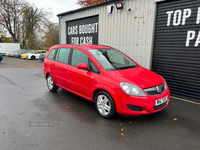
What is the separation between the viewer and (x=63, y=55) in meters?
5.11

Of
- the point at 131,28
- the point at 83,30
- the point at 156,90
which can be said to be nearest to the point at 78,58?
the point at 156,90

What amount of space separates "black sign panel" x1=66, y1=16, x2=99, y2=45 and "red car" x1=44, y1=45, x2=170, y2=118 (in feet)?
13.4

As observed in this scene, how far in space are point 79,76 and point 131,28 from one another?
3.91m

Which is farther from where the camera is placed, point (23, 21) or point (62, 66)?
point (23, 21)

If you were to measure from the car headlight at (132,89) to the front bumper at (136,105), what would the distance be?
86 millimetres

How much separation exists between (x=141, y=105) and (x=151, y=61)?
3.58m

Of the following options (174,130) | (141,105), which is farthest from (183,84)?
(141,105)

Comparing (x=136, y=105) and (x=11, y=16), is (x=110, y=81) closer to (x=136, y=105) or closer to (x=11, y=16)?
(x=136, y=105)

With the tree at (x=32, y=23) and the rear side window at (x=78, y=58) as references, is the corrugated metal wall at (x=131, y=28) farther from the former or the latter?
the tree at (x=32, y=23)

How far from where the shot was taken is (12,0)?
30.1 m

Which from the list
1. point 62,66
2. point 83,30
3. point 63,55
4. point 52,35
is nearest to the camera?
point 62,66

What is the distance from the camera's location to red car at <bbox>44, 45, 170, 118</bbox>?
337 centimetres

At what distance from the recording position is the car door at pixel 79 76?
13.6 feet

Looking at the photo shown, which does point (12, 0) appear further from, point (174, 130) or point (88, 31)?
point (174, 130)
